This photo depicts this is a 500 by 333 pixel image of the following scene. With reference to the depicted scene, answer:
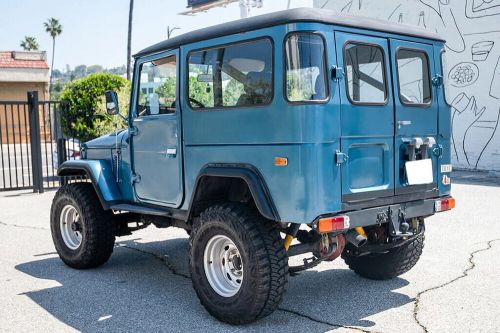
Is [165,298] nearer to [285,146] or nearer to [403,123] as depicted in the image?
[285,146]

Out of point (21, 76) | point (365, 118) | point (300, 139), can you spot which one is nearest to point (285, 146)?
point (300, 139)

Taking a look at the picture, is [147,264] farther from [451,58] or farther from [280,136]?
[451,58]

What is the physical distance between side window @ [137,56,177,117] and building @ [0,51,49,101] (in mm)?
28084

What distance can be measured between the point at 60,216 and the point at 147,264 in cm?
110

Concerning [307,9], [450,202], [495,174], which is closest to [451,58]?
[495,174]

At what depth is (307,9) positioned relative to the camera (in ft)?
12.6

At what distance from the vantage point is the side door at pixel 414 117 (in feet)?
14.2

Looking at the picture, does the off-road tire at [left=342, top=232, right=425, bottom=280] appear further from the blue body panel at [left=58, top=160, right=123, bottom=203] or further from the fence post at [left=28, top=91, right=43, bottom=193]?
the fence post at [left=28, top=91, right=43, bottom=193]

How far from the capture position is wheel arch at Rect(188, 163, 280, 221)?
153 inches

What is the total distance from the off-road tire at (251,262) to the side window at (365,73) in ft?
3.84

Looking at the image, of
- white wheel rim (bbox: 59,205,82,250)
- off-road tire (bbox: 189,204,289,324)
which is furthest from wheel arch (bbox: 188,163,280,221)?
white wheel rim (bbox: 59,205,82,250)

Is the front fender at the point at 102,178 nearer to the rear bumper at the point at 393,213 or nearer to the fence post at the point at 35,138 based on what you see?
the rear bumper at the point at 393,213

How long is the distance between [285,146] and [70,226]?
327 centimetres

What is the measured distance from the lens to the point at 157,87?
504cm
